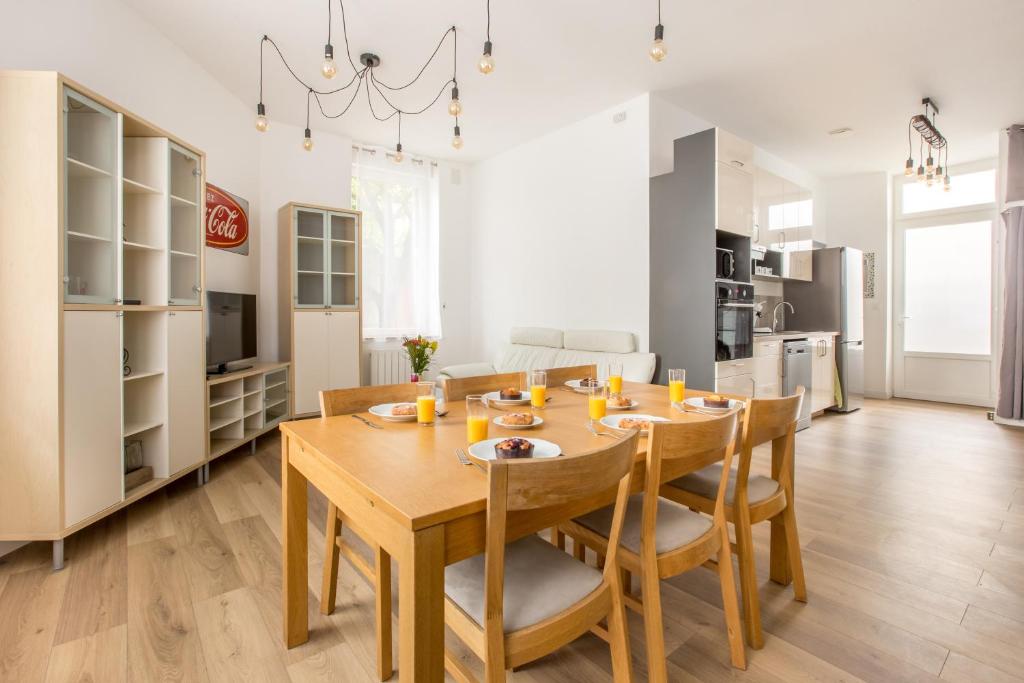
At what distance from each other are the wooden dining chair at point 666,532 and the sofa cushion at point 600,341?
2529 millimetres

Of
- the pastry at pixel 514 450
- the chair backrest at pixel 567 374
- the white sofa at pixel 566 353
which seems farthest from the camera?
the white sofa at pixel 566 353

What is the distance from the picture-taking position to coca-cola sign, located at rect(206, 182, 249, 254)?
3764 mm

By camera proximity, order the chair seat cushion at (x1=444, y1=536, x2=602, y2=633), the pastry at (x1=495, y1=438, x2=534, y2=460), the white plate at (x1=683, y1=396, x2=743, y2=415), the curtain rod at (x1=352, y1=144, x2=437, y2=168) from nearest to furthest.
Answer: the chair seat cushion at (x1=444, y1=536, x2=602, y2=633)
the pastry at (x1=495, y1=438, x2=534, y2=460)
the white plate at (x1=683, y1=396, x2=743, y2=415)
the curtain rod at (x1=352, y1=144, x2=437, y2=168)

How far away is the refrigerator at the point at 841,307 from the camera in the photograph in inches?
206

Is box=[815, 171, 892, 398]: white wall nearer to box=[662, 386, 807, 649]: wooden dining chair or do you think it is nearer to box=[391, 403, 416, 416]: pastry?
box=[662, 386, 807, 649]: wooden dining chair

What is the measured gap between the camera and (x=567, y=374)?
261 cm

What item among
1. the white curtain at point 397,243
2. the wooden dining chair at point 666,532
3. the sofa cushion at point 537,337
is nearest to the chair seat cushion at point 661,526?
the wooden dining chair at point 666,532

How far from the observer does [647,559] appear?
4.18 ft

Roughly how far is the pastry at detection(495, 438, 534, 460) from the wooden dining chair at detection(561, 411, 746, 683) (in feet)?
1.00

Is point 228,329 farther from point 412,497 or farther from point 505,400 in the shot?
point 412,497

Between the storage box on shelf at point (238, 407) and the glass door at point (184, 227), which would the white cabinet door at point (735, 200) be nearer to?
the glass door at point (184, 227)

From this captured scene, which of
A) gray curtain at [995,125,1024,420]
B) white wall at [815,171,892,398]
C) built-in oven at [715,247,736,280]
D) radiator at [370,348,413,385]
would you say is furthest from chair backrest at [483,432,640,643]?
white wall at [815,171,892,398]

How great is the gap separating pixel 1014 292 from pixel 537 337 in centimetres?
453

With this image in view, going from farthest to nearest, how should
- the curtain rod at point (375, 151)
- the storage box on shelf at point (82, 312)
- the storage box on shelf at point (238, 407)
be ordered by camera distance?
the curtain rod at point (375, 151), the storage box on shelf at point (238, 407), the storage box on shelf at point (82, 312)
